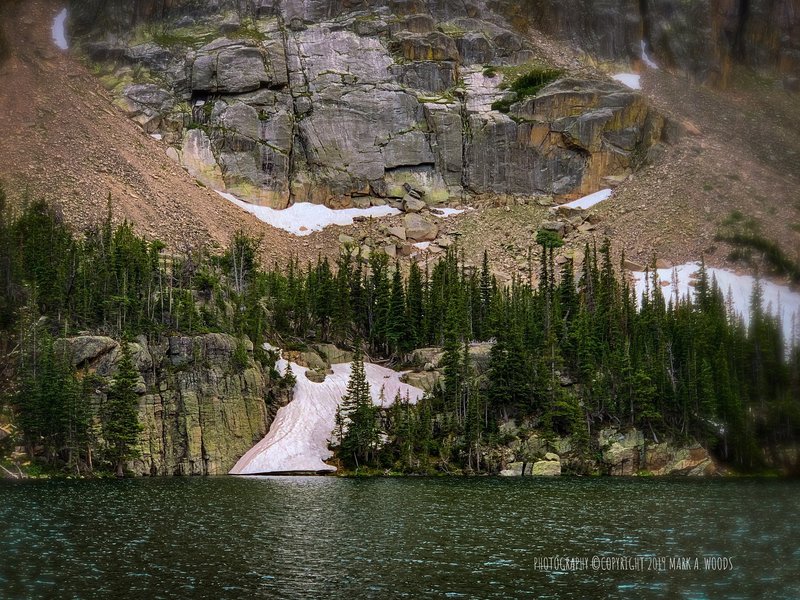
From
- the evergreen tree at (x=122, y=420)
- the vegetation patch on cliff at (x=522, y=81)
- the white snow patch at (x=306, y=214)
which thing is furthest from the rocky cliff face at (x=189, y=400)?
the vegetation patch on cliff at (x=522, y=81)

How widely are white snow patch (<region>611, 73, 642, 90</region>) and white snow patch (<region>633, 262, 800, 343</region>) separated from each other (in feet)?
207

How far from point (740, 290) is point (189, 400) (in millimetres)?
78930

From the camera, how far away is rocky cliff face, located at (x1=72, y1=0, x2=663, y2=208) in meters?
153

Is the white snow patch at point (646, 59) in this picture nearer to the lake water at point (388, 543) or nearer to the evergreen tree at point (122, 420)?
the lake water at point (388, 543)

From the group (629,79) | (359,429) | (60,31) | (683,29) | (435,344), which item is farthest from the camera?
(683,29)

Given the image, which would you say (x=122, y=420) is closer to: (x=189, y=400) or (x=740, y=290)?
(x=189, y=400)

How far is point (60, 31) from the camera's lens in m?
161

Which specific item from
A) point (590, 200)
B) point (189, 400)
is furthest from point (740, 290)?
point (189, 400)

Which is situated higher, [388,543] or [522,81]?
[522,81]

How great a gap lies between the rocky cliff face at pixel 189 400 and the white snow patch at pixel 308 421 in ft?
7.30

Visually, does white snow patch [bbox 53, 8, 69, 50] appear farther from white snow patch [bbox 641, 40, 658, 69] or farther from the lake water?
the lake water

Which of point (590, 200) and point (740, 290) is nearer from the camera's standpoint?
point (740, 290)

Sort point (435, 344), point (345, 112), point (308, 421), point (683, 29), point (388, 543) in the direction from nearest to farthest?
1. point (388, 543)
2. point (308, 421)
3. point (435, 344)
4. point (345, 112)
5. point (683, 29)

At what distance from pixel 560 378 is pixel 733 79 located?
120812 millimetres
